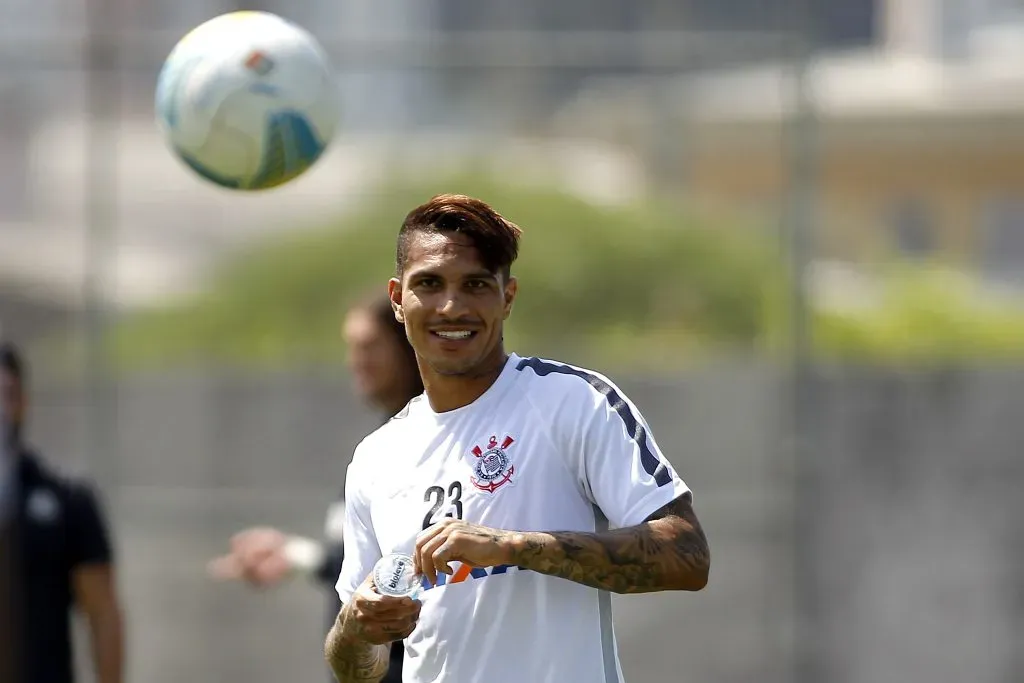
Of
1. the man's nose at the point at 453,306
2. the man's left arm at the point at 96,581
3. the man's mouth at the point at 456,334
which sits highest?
the man's nose at the point at 453,306

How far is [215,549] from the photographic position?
7285 millimetres

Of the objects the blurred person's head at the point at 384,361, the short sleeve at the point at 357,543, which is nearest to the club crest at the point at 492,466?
the short sleeve at the point at 357,543

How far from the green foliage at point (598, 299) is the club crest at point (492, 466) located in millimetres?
4428

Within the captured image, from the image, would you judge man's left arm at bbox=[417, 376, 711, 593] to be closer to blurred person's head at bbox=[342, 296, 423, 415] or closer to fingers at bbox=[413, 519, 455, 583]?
fingers at bbox=[413, 519, 455, 583]

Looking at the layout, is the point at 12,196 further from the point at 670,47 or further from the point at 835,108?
the point at 835,108

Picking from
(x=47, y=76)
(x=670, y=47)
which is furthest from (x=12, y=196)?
(x=670, y=47)

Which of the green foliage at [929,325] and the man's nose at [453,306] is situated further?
the green foliage at [929,325]

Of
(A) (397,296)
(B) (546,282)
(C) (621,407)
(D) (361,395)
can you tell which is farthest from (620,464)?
(B) (546,282)

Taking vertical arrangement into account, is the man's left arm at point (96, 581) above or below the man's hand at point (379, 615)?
below

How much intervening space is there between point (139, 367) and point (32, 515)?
2.11 metres

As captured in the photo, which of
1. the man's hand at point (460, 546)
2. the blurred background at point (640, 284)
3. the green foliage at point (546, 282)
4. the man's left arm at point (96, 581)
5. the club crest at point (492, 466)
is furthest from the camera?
the green foliage at point (546, 282)

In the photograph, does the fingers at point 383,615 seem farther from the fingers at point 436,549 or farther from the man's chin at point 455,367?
the man's chin at point 455,367

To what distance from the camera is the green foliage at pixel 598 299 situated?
741 centimetres

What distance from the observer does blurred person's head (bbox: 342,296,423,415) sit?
14.4 feet
